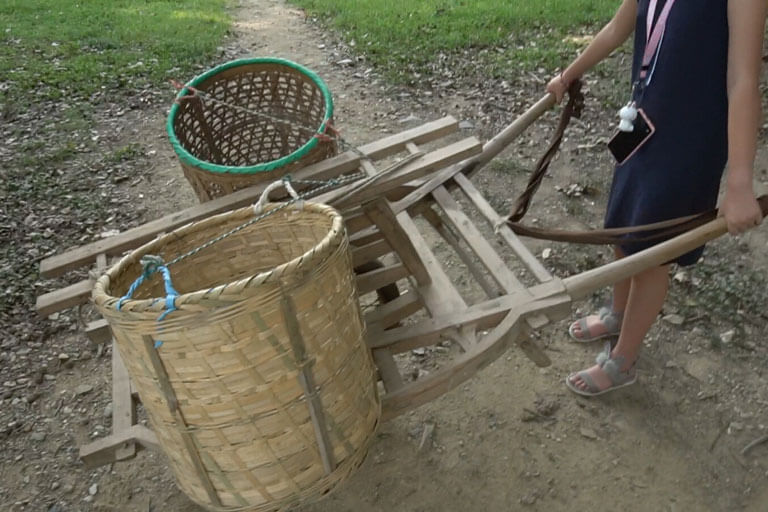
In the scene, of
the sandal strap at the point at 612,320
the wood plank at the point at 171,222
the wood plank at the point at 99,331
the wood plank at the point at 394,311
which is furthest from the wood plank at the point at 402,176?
the sandal strap at the point at 612,320

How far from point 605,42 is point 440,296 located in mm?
1115

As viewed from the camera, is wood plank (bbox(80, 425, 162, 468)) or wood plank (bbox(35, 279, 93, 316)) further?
wood plank (bbox(35, 279, 93, 316))

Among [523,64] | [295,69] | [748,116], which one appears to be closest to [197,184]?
[295,69]

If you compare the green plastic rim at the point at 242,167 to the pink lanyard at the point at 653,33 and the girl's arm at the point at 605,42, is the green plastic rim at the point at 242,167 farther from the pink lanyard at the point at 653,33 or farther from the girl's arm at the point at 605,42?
the pink lanyard at the point at 653,33

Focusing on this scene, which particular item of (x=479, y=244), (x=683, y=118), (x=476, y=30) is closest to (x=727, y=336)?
(x=683, y=118)

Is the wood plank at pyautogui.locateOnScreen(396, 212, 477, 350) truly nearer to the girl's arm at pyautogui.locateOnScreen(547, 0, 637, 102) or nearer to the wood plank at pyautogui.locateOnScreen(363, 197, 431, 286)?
A: the wood plank at pyautogui.locateOnScreen(363, 197, 431, 286)

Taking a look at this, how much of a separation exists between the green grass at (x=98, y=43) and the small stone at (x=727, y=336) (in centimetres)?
495

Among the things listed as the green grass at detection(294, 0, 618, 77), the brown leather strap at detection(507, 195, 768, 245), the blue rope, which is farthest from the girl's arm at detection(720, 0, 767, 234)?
→ the green grass at detection(294, 0, 618, 77)

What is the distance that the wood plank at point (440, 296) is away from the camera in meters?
1.92

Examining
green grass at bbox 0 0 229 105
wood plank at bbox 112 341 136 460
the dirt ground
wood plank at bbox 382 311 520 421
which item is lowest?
green grass at bbox 0 0 229 105

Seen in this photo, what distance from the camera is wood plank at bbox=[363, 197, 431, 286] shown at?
2039 millimetres

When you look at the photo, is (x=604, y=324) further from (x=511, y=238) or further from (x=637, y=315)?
(x=511, y=238)

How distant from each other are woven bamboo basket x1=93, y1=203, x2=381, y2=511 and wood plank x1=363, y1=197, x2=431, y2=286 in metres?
0.38

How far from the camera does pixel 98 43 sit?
7016 mm
